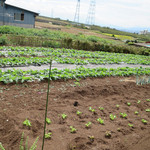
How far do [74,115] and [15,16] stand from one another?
22.8 metres

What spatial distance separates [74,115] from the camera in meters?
4.42

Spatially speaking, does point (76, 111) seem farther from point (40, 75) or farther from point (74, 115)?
point (40, 75)

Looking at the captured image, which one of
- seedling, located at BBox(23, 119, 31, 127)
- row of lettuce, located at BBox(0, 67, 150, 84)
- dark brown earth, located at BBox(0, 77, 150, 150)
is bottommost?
dark brown earth, located at BBox(0, 77, 150, 150)

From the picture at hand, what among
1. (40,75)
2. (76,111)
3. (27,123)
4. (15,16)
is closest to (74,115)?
(76,111)

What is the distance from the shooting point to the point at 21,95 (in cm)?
509

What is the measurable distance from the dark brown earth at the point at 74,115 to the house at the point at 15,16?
1935 centimetres

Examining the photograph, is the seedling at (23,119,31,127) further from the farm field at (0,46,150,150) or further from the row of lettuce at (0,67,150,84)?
the row of lettuce at (0,67,150,84)

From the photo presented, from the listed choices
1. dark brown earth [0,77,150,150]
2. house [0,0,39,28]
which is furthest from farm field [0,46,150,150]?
house [0,0,39,28]

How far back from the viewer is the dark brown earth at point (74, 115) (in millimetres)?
3404

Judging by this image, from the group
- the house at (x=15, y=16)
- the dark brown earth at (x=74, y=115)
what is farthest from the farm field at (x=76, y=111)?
the house at (x=15, y=16)

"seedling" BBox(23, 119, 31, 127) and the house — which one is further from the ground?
the house

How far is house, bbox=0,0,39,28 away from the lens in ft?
70.9

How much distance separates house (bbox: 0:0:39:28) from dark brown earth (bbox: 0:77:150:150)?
1935cm

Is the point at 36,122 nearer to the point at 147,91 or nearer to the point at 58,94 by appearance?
the point at 58,94
